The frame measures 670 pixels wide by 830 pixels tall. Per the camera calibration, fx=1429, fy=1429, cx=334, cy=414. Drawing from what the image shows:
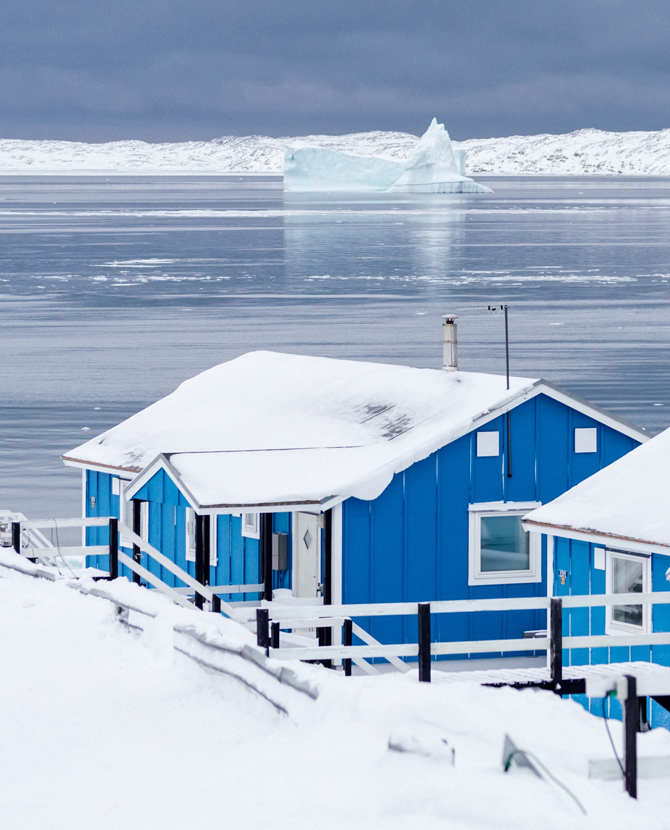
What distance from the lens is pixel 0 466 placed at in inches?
1337

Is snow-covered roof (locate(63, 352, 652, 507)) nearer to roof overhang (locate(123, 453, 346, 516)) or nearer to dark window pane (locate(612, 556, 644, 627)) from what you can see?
roof overhang (locate(123, 453, 346, 516))

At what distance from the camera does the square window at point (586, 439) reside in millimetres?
17156

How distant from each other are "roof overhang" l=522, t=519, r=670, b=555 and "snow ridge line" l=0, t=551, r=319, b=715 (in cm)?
398

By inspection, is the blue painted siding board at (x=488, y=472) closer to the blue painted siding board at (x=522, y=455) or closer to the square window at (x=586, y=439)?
the blue painted siding board at (x=522, y=455)

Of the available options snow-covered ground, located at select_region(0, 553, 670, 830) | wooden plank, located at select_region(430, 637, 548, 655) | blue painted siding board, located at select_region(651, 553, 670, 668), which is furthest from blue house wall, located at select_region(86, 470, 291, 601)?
wooden plank, located at select_region(430, 637, 548, 655)

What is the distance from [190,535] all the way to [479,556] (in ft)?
12.6

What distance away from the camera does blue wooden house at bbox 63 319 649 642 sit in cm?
1598

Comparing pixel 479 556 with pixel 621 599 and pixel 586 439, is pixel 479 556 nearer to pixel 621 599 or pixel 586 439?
pixel 586 439

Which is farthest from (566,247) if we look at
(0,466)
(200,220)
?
(0,466)

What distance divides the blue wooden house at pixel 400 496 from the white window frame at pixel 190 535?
0.07 ft

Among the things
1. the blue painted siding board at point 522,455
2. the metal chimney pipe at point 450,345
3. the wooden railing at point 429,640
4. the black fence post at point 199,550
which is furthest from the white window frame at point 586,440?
the wooden railing at point 429,640

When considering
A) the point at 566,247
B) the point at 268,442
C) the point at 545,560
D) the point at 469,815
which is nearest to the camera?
the point at 469,815

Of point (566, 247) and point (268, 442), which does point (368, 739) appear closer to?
point (268, 442)

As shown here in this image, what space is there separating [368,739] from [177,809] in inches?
46.0
